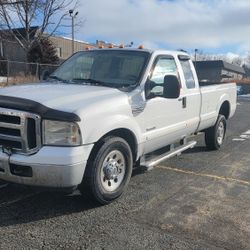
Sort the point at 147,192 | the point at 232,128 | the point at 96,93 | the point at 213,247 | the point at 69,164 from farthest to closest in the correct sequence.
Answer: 1. the point at 232,128
2. the point at 147,192
3. the point at 96,93
4. the point at 69,164
5. the point at 213,247

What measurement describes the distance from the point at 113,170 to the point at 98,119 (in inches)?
28.3

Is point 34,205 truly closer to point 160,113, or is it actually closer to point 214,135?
point 160,113

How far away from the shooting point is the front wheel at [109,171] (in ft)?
15.5

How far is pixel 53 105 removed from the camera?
450 cm

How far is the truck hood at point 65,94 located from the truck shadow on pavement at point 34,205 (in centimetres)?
110

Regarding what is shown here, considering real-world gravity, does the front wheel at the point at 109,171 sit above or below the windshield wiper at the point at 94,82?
below

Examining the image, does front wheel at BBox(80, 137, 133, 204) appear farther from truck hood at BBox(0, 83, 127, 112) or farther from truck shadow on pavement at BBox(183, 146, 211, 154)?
truck shadow on pavement at BBox(183, 146, 211, 154)

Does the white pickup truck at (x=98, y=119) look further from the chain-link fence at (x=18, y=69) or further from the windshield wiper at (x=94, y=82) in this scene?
the chain-link fence at (x=18, y=69)

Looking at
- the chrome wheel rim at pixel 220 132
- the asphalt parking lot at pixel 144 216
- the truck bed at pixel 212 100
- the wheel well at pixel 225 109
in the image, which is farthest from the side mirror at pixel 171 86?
the wheel well at pixel 225 109

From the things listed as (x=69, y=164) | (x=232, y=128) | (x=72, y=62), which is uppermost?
(x=72, y=62)

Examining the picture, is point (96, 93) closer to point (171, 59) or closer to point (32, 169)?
point (32, 169)

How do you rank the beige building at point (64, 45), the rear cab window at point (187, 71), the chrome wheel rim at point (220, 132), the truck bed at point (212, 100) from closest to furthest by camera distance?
1. the rear cab window at point (187, 71)
2. the truck bed at point (212, 100)
3. the chrome wheel rim at point (220, 132)
4. the beige building at point (64, 45)

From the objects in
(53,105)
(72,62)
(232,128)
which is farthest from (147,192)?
(232,128)

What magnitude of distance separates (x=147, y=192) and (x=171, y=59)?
86.8 inches
